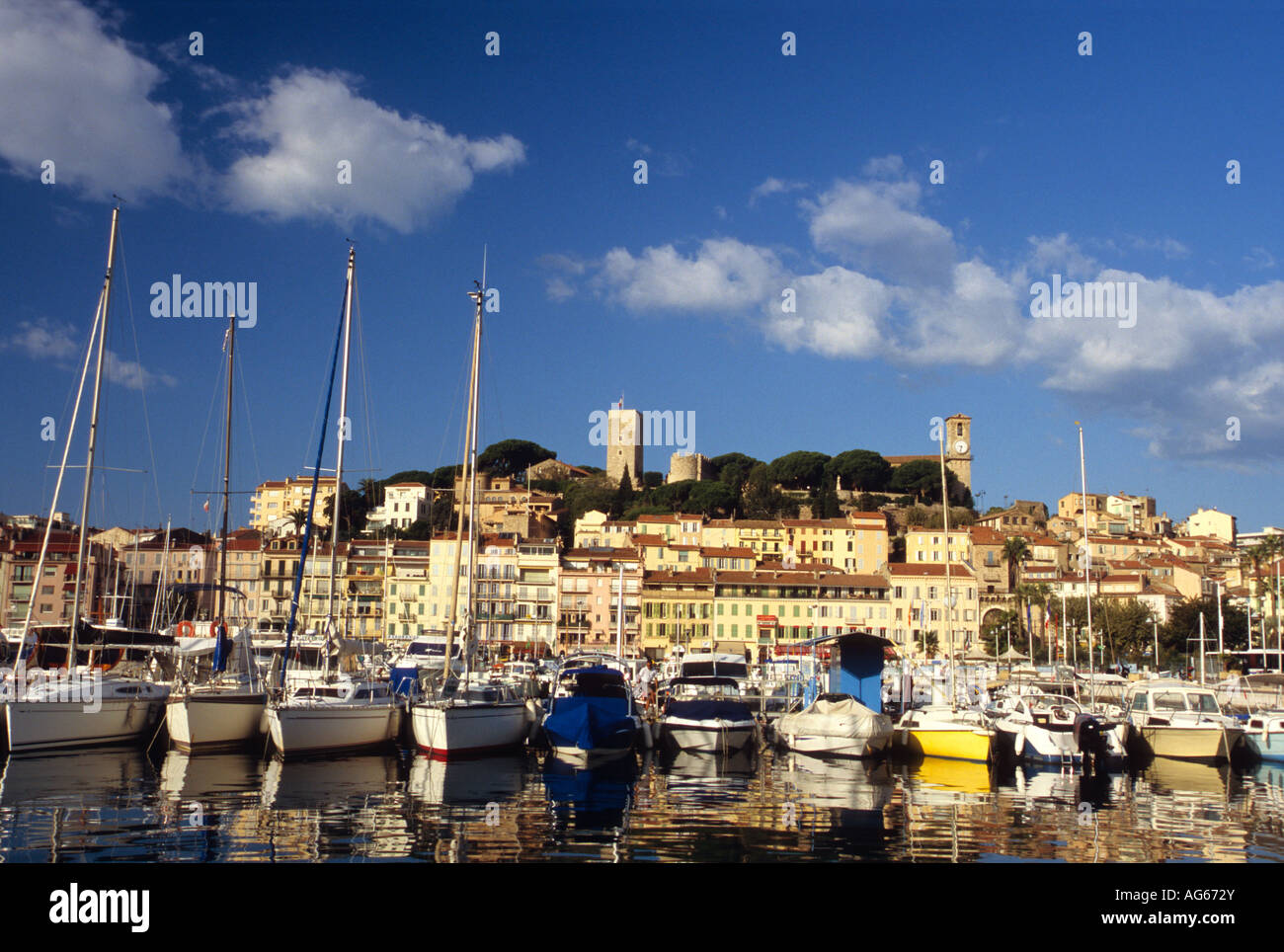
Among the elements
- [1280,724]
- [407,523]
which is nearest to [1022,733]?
[1280,724]

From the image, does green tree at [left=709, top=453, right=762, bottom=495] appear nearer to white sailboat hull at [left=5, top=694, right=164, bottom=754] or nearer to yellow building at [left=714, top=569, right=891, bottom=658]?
yellow building at [left=714, top=569, right=891, bottom=658]

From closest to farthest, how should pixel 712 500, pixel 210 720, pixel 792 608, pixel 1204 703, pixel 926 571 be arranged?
1. pixel 210 720
2. pixel 1204 703
3. pixel 792 608
4. pixel 926 571
5. pixel 712 500

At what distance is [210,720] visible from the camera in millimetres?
27625

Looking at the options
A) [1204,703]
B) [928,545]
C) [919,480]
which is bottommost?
[1204,703]

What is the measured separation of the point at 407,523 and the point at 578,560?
160 ft

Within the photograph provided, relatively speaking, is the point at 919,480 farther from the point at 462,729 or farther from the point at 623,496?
the point at 462,729

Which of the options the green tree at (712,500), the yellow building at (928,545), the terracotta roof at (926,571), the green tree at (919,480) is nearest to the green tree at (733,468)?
the green tree at (712,500)

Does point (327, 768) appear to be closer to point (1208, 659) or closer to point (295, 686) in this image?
point (295, 686)

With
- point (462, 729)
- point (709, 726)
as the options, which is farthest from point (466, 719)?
point (709, 726)

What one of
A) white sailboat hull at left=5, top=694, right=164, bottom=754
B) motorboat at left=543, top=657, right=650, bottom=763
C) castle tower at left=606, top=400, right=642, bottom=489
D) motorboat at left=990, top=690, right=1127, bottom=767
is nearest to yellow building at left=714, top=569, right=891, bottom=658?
motorboat at left=990, top=690, right=1127, bottom=767

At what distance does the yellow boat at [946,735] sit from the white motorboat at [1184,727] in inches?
191

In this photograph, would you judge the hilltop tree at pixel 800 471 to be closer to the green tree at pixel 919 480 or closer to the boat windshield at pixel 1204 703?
the green tree at pixel 919 480

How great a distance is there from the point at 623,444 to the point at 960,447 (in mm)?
51264

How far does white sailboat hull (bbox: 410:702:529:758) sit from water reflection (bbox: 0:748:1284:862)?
541 millimetres
